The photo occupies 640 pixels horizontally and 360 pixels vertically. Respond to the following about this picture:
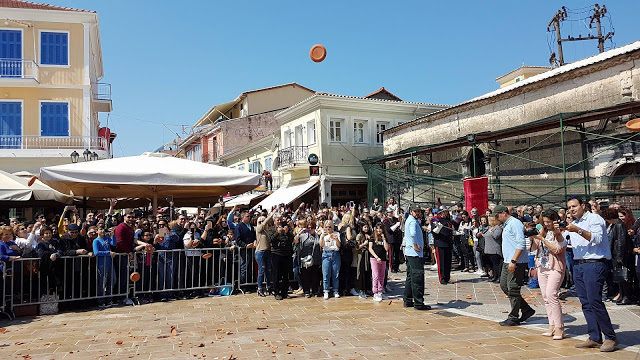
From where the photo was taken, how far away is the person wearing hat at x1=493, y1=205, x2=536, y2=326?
7066 millimetres

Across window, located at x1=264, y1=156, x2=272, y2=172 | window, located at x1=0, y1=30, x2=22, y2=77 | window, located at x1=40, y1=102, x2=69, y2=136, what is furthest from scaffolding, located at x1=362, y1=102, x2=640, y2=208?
window, located at x1=0, y1=30, x2=22, y2=77

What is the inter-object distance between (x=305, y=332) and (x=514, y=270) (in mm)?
3137

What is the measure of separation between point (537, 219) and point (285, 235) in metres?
5.92

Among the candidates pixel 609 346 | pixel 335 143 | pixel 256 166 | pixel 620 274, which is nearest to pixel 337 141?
pixel 335 143

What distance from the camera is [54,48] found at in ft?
78.6

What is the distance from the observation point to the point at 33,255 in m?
9.03

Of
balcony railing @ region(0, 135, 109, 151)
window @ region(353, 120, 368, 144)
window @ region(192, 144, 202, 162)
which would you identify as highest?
window @ region(192, 144, 202, 162)

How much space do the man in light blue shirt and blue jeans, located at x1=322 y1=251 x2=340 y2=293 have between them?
5.08 m

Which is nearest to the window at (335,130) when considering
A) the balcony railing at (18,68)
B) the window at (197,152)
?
the balcony railing at (18,68)

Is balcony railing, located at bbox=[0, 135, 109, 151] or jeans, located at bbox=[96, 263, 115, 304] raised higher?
balcony railing, located at bbox=[0, 135, 109, 151]

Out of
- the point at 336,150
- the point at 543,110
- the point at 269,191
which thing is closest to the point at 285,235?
the point at 543,110

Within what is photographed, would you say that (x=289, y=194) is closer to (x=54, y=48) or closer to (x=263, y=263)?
(x=54, y=48)

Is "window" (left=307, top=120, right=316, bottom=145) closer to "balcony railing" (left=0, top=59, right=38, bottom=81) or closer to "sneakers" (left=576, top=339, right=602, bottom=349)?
"balcony railing" (left=0, top=59, right=38, bottom=81)

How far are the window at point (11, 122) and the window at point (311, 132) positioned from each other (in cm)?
1399
